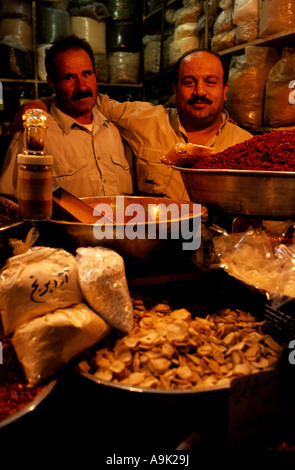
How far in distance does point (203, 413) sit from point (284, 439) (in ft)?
0.60

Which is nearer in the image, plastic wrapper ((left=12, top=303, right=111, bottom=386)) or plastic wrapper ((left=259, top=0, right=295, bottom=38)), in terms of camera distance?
plastic wrapper ((left=12, top=303, right=111, bottom=386))

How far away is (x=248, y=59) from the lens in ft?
8.75

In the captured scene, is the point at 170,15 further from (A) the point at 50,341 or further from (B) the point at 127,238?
(A) the point at 50,341

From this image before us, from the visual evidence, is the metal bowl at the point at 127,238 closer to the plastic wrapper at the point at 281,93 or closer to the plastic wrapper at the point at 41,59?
the plastic wrapper at the point at 281,93

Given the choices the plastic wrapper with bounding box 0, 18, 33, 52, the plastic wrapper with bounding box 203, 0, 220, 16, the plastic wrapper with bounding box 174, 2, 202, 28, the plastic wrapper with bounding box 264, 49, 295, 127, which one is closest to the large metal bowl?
the plastic wrapper with bounding box 264, 49, 295, 127

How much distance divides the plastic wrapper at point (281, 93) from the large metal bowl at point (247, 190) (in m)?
1.71

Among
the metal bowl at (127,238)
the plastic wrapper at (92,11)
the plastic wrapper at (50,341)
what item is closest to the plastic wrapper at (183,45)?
the plastic wrapper at (92,11)

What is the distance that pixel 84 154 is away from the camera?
7.34ft

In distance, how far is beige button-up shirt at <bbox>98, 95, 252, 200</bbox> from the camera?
2.20m

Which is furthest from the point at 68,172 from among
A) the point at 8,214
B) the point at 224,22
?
the point at 224,22

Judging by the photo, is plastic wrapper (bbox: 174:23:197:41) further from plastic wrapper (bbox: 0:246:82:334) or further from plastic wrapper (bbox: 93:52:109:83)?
plastic wrapper (bbox: 0:246:82:334)

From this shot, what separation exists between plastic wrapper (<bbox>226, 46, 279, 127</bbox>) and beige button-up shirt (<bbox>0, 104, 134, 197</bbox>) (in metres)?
1.04

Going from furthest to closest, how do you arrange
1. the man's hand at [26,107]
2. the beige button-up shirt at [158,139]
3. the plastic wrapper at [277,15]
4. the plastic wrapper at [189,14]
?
the plastic wrapper at [189,14], the plastic wrapper at [277,15], the beige button-up shirt at [158,139], the man's hand at [26,107]

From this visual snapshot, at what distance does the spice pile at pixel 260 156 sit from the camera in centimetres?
102
